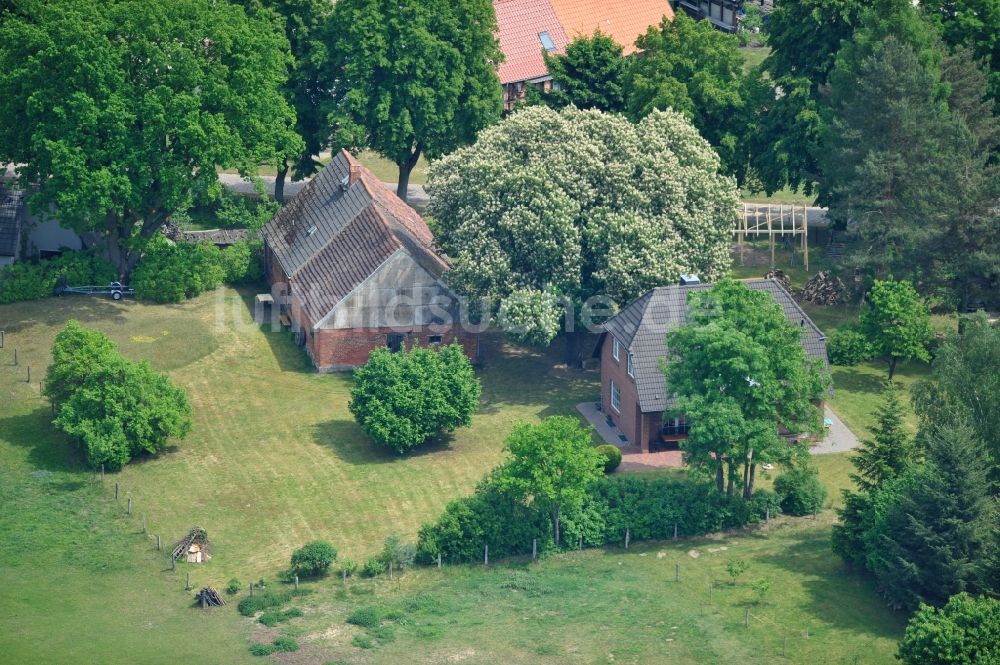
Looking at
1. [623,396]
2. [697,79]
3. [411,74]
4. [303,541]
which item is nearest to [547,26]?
[411,74]

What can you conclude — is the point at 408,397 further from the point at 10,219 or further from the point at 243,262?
the point at 10,219

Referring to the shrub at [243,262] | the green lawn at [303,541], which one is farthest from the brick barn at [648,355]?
the shrub at [243,262]

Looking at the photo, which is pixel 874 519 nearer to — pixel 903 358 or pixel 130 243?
pixel 903 358

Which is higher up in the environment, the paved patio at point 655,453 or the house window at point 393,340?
the house window at point 393,340

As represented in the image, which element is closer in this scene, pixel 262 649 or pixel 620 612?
pixel 262 649

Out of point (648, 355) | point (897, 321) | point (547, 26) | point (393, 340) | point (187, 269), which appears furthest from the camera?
point (547, 26)

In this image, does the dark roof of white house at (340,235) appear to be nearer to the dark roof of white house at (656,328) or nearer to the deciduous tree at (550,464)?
the dark roof of white house at (656,328)
